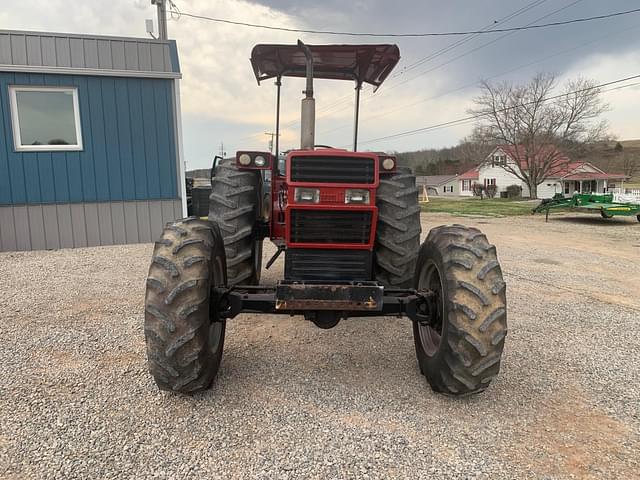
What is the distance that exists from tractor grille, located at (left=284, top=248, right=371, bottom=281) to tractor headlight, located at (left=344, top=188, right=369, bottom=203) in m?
0.44

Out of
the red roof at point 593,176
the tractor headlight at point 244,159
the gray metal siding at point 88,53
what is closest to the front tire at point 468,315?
the tractor headlight at point 244,159

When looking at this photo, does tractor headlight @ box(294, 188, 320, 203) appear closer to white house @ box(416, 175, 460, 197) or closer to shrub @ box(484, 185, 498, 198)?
shrub @ box(484, 185, 498, 198)

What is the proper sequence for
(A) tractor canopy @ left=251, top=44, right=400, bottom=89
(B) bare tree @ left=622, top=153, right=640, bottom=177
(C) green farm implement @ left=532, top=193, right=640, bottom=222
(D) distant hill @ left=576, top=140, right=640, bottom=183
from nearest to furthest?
(A) tractor canopy @ left=251, top=44, right=400, bottom=89 → (C) green farm implement @ left=532, top=193, right=640, bottom=222 → (D) distant hill @ left=576, top=140, right=640, bottom=183 → (B) bare tree @ left=622, top=153, right=640, bottom=177

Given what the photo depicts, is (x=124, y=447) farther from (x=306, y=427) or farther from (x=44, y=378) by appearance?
(x=44, y=378)

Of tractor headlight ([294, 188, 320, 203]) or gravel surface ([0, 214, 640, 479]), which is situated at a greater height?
tractor headlight ([294, 188, 320, 203])

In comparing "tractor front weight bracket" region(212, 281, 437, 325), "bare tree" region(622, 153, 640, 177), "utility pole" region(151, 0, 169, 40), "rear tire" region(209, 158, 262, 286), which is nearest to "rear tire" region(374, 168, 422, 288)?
"tractor front weight bracket" region(212, 281, 437, 325)

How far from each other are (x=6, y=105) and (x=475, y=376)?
9.51 metres

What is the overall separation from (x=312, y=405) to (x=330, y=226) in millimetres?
1290

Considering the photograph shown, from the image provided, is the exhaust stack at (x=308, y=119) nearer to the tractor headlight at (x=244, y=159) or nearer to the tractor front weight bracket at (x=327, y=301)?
the tractor headlight at (x=244, y=159)

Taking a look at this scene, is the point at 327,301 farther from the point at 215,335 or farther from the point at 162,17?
the point at 162,17

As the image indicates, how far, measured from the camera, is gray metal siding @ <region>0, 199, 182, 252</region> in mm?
8883

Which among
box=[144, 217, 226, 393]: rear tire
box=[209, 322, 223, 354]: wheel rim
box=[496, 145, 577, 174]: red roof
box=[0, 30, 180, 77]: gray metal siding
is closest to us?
box=[144, 217, 226, 393]: rear tire

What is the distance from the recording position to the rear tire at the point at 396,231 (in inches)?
147

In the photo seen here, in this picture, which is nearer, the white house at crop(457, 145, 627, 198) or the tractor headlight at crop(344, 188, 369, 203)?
the tractor headlight at crop(344, 188, 369, 203)
